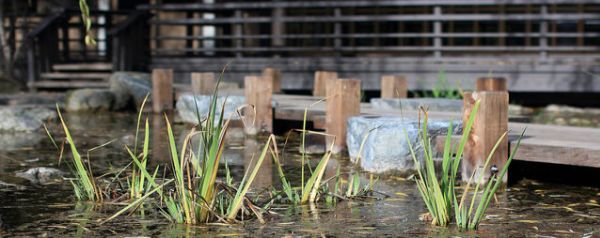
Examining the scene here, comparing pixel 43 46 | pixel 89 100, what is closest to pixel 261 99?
pixel 89 100

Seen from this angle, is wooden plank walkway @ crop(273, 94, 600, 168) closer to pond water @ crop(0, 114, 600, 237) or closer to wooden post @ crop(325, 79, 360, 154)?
pond water @ crop(0, 114, 600, 237)

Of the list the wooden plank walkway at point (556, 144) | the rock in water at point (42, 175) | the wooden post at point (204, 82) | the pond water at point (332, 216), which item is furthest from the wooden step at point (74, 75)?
the rock in water at point (42, 175)

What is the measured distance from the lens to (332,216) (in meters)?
5.45

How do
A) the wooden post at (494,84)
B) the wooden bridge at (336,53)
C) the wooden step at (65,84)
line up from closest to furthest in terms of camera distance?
the wooden post at (494,84) < the wooden bridge at (336,53) < the wooden step at (65,84)

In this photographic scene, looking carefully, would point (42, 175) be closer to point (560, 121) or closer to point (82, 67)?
point (560, 121)

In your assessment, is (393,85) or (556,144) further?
(393,85)

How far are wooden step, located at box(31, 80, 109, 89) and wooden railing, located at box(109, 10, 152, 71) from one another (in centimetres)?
40

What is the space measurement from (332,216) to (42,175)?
2.53 metres

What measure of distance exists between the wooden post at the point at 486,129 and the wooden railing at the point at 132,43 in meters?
10.3

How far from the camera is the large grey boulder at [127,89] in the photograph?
48.1 ft

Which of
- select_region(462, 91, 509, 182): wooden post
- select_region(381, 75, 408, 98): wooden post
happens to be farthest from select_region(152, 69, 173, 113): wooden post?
select_region(462, 91, 509, 182): wooden post

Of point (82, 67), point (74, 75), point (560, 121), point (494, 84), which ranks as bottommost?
point (560, 121)

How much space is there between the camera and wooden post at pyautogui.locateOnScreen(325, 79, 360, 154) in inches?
336

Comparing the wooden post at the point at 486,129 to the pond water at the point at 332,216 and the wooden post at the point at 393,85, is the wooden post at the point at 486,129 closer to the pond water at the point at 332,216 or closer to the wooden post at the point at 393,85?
the pond water at the point at 332,216
